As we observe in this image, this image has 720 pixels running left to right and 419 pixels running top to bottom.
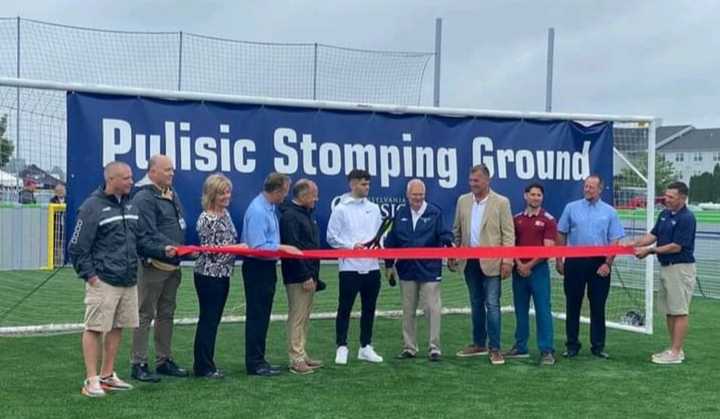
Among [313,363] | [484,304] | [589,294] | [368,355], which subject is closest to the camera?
[313,363]

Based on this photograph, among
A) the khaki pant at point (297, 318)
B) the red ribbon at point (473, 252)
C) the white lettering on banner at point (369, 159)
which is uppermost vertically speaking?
the white lettering on banner at point (369, 159)

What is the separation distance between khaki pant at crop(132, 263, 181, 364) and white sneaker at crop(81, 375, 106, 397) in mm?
625

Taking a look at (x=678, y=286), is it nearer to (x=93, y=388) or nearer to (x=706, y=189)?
(x=93, y=388)

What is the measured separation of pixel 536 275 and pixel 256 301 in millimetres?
2753

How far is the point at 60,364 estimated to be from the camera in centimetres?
754

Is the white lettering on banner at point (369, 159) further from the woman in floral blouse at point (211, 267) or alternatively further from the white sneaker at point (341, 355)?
the white sneaker at point (341, 355)

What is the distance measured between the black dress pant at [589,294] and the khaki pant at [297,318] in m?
→ 2.77

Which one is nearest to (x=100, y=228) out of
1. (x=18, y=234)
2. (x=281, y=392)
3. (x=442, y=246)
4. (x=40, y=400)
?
(x=40, y=400)

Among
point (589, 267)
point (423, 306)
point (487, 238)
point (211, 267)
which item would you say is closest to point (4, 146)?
point (211, 267)

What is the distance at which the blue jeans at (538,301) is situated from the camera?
8.06 m

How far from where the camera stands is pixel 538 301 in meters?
8.17

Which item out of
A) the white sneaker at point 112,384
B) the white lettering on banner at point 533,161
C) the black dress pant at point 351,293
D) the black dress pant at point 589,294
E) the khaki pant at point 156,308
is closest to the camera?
the white sneaker at point 112,384

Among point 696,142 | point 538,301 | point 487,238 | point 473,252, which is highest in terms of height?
point 696,142

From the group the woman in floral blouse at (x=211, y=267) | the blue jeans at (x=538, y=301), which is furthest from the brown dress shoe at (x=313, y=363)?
the blue jeans at (x=538, y=301)
